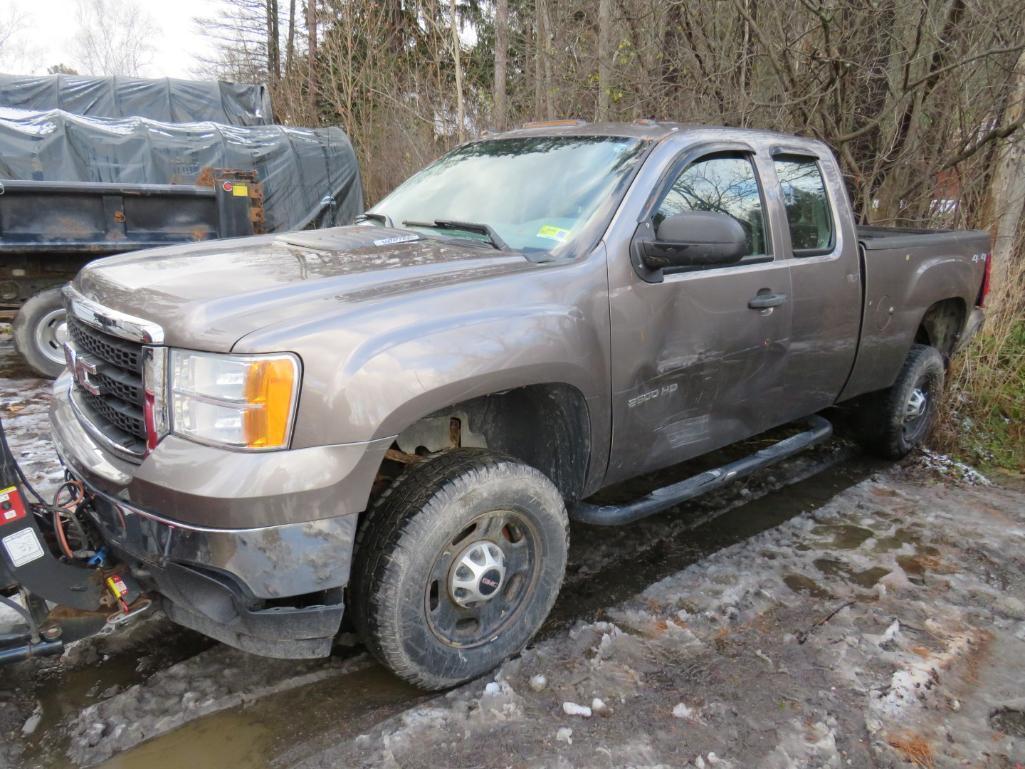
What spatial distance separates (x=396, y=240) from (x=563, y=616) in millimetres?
1740

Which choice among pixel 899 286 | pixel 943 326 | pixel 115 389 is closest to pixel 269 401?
pixel 115 389

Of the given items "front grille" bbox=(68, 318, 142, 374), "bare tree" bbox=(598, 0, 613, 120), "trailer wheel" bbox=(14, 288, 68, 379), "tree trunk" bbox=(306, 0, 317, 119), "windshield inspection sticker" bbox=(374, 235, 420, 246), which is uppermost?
"tree trunk" bbox=(306, 0, 317, 119)

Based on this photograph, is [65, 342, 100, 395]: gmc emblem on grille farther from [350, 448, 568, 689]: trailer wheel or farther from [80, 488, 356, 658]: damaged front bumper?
[350, 448, 568, 689]: trailer wheel

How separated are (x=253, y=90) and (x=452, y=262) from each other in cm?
1565

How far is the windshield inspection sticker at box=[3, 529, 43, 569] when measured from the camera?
2.18 metres

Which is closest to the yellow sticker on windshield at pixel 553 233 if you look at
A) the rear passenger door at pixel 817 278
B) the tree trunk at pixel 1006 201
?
the rear passenger door at pixel 817 278

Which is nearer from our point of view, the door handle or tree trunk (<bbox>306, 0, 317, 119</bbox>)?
the door handle

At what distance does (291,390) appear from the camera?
2.09 metres

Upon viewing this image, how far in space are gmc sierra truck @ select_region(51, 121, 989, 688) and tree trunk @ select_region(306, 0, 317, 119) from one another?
638 inches

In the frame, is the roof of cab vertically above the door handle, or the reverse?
the roof of cab

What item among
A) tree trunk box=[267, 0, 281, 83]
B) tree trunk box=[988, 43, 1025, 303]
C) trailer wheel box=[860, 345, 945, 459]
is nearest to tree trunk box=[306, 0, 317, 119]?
tree trunk box=[267, 0, 281, 83]

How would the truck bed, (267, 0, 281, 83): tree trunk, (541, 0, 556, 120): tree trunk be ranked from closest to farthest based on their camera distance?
the truck bed, (541, 0, 556, 120): tree trunk, (267, 0, 281, 83): tree trunk

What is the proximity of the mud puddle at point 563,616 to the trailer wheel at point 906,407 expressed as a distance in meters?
0.24

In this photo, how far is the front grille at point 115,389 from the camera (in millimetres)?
2311
